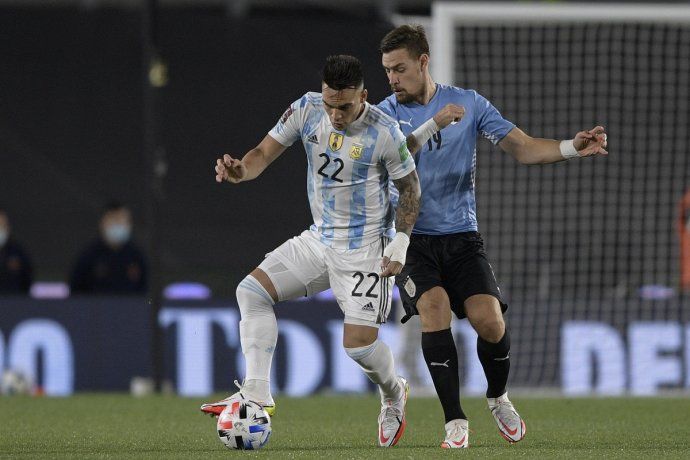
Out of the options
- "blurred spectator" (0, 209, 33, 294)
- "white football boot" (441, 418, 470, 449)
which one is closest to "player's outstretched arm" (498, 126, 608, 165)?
"white football boot" (441, 418, 470, 449)

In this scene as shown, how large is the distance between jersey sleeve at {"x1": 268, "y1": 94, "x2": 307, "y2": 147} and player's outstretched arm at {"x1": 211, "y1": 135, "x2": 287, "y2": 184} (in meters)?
0.03

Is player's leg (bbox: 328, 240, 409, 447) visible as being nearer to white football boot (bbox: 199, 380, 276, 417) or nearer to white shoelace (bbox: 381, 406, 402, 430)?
white shoelace (bbox: 381, 406, 402, 430)

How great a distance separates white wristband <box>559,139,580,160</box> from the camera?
24.9 ft

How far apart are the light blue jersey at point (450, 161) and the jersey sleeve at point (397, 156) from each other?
0.45m

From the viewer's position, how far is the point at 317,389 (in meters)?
13.5

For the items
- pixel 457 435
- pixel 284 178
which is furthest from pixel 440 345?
pixel 284 178

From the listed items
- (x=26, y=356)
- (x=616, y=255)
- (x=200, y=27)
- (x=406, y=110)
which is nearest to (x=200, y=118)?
(x=200, y=27)

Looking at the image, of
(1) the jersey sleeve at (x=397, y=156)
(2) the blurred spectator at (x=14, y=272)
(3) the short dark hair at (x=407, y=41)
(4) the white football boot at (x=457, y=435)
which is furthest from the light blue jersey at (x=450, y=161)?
(2) the blurred spectator at (x=14, y=272)

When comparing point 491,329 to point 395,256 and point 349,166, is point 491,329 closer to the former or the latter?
point 395,256

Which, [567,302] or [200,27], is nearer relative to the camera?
[567,302]

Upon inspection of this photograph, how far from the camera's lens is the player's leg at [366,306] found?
24.3ft

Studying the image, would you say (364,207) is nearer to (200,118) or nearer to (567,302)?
(567,302)

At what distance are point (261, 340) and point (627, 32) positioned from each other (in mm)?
8377

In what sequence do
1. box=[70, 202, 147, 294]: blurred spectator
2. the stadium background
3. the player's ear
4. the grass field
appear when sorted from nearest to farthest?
the grass field, the player's ear, the stadium background, box=[70, 202, 147, 294]: blurred spectator
